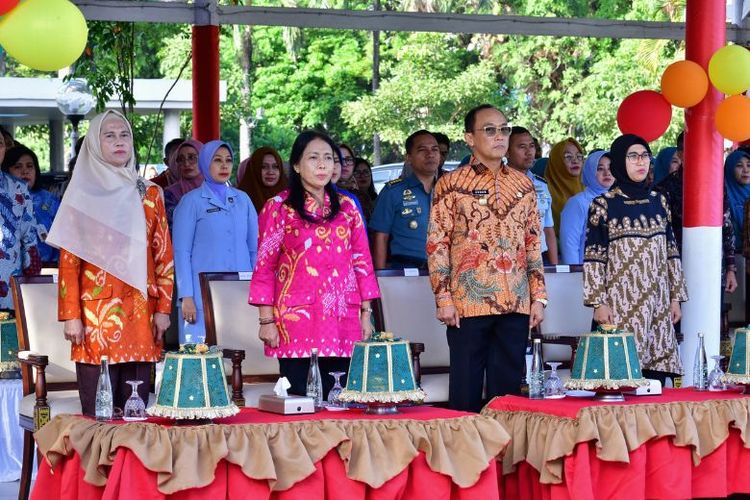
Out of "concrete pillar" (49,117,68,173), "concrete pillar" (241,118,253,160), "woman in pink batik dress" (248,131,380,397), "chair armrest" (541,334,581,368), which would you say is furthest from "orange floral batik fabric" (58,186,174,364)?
"concrete pillar" (241,118,253,160)

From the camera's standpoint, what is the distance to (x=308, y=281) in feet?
16.3

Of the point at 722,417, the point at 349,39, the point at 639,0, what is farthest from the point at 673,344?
the point at 349,39

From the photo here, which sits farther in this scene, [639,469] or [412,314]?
[412,314]

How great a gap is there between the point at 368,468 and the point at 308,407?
0.31 m

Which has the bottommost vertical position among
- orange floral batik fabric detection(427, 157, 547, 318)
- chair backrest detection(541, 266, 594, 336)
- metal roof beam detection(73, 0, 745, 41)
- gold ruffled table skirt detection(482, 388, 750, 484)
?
gold ruffled table skirt detection(482, 388, 750, 484)

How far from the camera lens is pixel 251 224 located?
6.83 m

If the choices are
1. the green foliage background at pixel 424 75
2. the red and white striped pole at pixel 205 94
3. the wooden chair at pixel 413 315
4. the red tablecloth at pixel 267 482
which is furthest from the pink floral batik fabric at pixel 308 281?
the green foliage background at pixel 424 75

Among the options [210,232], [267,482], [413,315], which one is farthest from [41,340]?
[267,482]

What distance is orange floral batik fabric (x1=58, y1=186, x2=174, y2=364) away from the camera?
192 inches

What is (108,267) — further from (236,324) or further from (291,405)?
(236,324)

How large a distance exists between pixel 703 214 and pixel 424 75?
64.0ft

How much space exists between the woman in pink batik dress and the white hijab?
44cm

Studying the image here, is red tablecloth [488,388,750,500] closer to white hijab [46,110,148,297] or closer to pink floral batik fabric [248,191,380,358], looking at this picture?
pink floral batik fabric [248,191,380,358]

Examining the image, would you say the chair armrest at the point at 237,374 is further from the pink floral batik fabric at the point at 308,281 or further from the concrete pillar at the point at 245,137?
the concrete pillar at the point at 245,137
